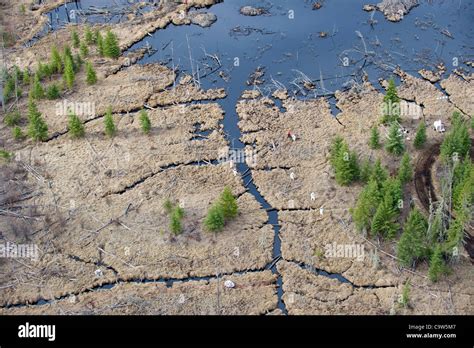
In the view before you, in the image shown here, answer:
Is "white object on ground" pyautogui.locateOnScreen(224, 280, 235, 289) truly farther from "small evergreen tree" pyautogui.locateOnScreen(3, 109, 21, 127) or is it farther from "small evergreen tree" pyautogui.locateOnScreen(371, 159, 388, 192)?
"small evergreen tree" pyautogui.locateOnScreen(3, 109, 21, 127)

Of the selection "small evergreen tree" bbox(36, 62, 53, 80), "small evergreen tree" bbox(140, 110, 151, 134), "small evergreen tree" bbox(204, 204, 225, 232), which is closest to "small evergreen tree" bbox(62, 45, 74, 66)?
"small evergreen tree" bbox(36, 62, 53, 80)

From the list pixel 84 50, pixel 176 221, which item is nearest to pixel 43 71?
pixel 84 50

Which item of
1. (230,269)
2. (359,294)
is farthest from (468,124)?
(230,269)

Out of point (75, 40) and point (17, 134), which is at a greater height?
point (75, 40)

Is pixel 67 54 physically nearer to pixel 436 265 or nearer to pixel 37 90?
pixel 37 90

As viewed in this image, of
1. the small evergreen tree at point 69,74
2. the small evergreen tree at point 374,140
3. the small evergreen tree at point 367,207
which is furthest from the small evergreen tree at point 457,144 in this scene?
the small evergreen tree at point 69,74

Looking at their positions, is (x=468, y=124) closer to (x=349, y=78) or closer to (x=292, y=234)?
(x=349, y=78)
